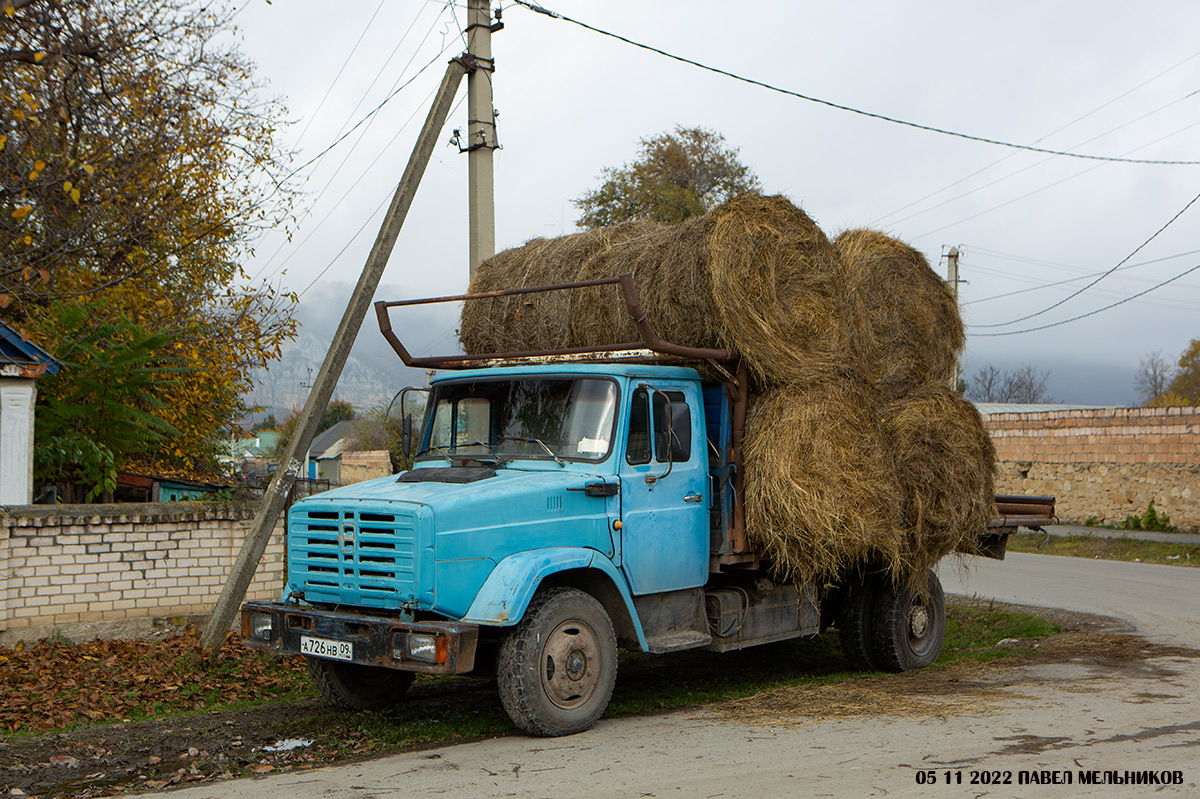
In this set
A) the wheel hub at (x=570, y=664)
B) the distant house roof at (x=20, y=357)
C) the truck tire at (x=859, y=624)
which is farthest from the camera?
the distant house roof at (x=20, y=357)

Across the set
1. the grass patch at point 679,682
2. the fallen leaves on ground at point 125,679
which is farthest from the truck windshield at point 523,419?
the fallen leaves on ground at point 125,679

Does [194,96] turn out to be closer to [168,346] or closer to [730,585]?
[168,346]

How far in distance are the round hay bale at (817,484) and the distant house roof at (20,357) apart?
6.91 metres

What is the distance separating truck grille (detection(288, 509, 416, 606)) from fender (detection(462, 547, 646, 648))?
424 mm

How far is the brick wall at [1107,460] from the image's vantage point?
21.7 metres

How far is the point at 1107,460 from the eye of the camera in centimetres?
2394

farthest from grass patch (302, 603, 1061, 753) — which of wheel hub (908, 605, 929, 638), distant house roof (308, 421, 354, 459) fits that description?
distant house roof (308, 421, 354, 459)

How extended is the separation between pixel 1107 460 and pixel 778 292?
62.8 feet

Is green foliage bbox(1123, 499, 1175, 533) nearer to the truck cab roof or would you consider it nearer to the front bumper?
the truck cab roof

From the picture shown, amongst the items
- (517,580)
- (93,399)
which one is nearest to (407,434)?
(517,580)

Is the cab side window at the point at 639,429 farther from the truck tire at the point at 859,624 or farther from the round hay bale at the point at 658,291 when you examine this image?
the truck tire at the point at 859,624

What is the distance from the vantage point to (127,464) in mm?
12930

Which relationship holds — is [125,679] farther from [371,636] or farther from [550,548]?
[550,548]

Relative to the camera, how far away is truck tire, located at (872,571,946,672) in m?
8.59
